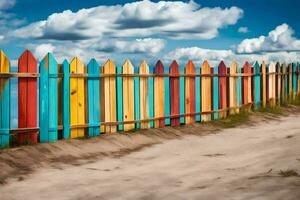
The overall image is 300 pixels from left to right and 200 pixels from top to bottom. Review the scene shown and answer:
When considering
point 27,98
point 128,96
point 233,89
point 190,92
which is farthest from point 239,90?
point 27,98

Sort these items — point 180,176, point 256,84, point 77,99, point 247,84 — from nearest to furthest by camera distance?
point 180,176 < point 77,99 < point 247,84 < point 256,84

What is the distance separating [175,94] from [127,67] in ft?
6.17

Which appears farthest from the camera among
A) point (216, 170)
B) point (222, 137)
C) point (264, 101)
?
point (264, 101)

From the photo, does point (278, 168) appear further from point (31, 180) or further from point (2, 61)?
point (2, 61)

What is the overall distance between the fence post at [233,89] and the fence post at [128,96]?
440 centimetres

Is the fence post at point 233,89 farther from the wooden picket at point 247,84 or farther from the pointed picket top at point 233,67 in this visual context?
the wooden picket at point 247,84

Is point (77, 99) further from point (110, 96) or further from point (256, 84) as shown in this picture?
point (256, 84)

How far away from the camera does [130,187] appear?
17.9ft

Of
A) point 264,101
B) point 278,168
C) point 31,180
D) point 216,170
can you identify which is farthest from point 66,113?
point 264,101

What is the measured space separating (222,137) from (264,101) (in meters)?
6.10

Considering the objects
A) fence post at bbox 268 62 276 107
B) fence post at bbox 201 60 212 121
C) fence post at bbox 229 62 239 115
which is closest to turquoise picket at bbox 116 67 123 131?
fence post at bbox 201 60 212 121

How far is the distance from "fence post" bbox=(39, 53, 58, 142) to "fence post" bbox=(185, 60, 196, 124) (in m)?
4.15

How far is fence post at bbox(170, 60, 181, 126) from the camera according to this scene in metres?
11.2

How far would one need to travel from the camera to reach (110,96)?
31.4 ft
